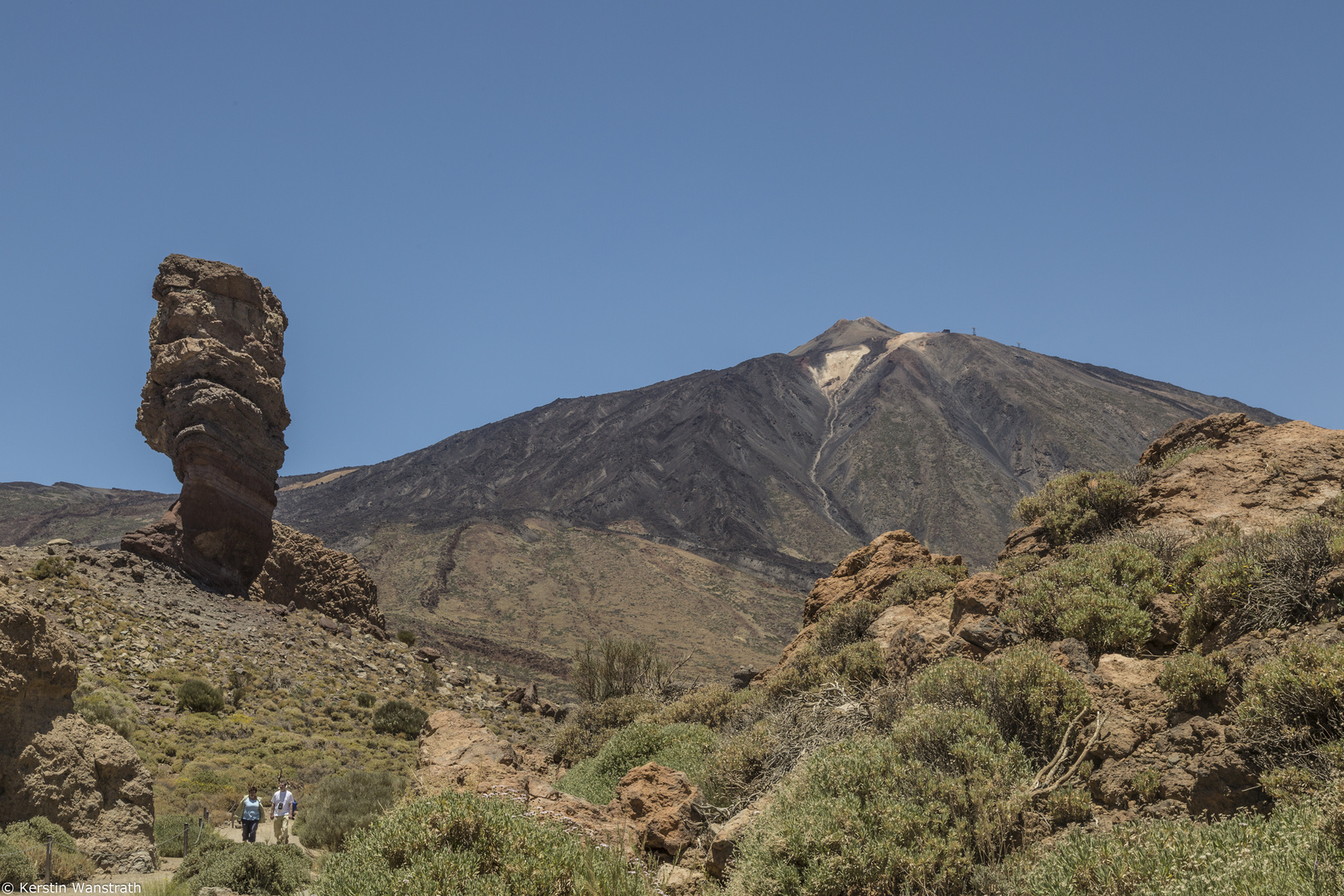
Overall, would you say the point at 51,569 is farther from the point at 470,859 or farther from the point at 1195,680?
the point at 1195,680

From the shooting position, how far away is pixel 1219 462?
909cm

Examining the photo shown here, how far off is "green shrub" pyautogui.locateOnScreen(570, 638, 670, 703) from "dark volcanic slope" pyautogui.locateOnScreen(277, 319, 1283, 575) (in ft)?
162

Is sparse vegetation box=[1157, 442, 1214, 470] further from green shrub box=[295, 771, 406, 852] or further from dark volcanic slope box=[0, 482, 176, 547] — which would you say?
dark volcanic slope box=[0, 482, 176, 547]

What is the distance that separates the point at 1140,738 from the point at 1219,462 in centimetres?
498

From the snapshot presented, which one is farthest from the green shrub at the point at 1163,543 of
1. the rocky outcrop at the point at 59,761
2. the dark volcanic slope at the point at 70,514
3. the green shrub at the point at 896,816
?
the dark volcanic slope at the point at 70,514

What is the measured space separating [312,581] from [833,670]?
2119cm

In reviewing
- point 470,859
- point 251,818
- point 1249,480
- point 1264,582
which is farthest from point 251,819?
point 1249,480

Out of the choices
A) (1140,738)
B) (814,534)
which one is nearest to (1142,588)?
(1140,738)

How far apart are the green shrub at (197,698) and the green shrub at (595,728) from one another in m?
7.79

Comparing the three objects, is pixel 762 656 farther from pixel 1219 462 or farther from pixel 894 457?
pixel 894 457

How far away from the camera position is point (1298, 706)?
4715 mm

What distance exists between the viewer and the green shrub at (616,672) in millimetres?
19266

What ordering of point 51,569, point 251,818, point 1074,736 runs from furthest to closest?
point 51,569 < point 251,818 < point 1074,736

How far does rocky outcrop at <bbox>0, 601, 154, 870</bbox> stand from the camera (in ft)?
27.4
